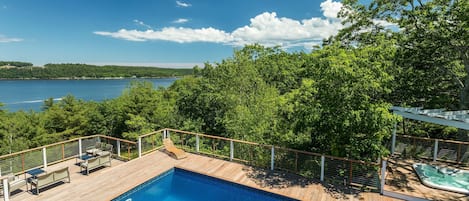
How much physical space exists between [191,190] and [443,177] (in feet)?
24.0

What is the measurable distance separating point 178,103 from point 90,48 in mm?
35606

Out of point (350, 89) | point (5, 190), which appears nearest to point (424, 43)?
point (350, 89)

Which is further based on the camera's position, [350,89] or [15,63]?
[15,63]

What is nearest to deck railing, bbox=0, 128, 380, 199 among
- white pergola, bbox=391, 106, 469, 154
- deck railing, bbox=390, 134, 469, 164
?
white pergola, bbox=391, 106, 469, 154

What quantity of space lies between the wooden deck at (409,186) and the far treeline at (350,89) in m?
0.80

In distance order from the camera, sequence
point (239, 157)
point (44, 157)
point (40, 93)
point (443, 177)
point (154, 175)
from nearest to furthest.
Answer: point (443, 177) < point (154, 175) < point (44, 157) < point (239, 157) < point (40, 93)

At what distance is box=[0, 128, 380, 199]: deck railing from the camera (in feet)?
21.7

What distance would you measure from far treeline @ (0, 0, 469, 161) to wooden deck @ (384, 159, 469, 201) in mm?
797

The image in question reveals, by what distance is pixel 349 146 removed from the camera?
682cm

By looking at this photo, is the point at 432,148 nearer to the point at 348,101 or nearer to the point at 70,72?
the point at 348,101

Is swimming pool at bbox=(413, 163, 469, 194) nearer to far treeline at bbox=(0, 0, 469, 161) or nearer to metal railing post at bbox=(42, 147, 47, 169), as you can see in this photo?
far treeline at bbox=(0, 0, 469, 161)

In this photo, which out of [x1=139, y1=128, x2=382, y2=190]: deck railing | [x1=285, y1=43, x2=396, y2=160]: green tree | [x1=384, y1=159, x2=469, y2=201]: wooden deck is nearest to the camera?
[x1=384, y1=159, x2=469, y2=201]: wooden deck

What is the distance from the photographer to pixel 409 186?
644cm

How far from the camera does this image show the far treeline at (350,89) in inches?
253
